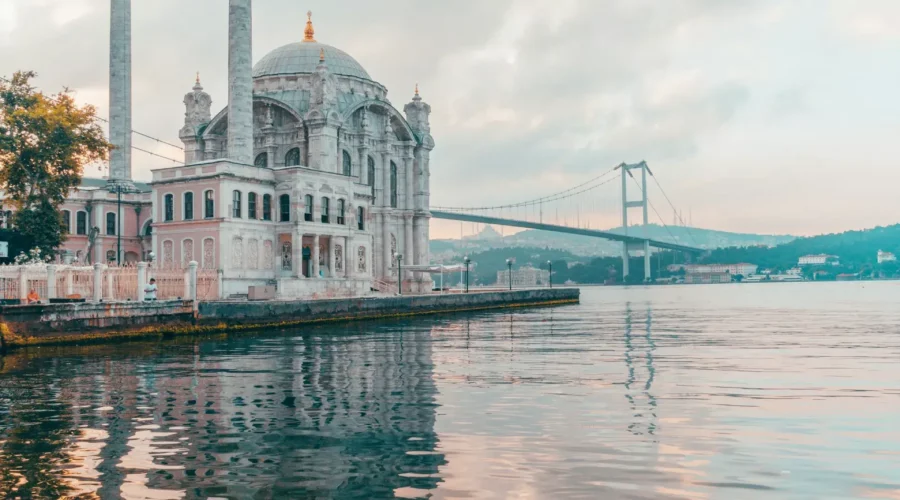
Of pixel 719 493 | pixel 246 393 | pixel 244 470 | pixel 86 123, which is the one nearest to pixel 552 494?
pixel 719 493

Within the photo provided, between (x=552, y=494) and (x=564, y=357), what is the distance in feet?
38.3

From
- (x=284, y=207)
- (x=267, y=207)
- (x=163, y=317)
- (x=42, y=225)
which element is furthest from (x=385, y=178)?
(x=163, y=317)

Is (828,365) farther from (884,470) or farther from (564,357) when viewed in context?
(884,470)

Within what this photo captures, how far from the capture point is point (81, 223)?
151ft

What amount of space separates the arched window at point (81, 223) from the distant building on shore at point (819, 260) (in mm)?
142802

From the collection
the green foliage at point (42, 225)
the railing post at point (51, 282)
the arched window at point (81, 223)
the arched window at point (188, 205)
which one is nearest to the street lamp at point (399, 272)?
the arched window at point (188, 205)

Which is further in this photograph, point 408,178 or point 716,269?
point 716,269

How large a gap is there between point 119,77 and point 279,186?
12.1 metres

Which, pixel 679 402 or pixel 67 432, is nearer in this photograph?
pixel 67 432

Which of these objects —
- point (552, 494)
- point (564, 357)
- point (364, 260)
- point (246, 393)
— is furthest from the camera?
point (364, 260)

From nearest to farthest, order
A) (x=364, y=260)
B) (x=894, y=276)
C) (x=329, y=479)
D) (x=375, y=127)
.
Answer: (x=329, y=479) < (x=364, y=260) < (x=375, y=127) < (x=894, y=276)

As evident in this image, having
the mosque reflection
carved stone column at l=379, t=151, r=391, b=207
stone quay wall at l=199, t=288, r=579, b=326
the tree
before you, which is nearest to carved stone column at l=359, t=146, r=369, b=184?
carved stone column at l=379, t=151, r=391, b=207

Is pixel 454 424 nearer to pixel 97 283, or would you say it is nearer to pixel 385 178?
pixel 97 283

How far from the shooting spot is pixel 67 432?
935 cm
